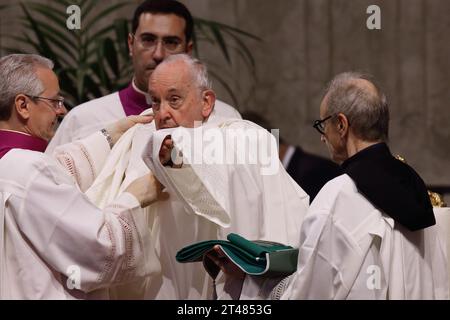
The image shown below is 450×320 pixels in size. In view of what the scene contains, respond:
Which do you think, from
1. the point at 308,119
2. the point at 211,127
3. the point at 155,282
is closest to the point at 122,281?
the point at 155,282

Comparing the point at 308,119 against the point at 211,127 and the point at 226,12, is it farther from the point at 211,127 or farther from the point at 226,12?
the point at 211,127

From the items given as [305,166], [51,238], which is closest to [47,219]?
[51,238]

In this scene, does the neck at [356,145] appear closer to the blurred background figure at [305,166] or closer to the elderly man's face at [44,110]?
the elderly man's face at [44,110]

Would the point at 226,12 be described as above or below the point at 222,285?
above

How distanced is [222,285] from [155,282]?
1.26ft

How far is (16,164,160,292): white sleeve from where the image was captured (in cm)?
572

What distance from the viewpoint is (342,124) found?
223 inches

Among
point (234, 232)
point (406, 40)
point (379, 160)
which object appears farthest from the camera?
point (406, 40)

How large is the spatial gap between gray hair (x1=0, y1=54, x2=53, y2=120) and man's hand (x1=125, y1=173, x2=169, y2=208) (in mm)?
611

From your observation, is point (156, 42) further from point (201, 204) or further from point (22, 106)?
point (201, 204)

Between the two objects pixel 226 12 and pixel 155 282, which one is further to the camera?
pixel 226 12

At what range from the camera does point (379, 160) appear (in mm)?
5594

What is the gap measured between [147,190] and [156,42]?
4.91 feet

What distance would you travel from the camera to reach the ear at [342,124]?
5664mm
